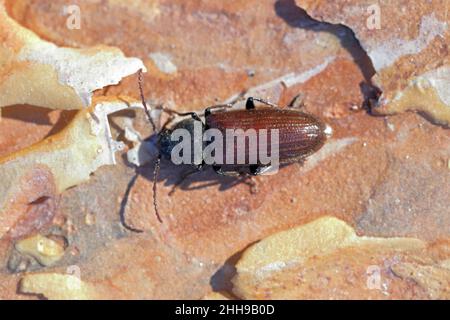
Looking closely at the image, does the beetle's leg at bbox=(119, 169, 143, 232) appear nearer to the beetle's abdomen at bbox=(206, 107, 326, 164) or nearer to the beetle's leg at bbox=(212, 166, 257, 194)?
the beetle's leg at bbox=(212, 166, 257, 194)

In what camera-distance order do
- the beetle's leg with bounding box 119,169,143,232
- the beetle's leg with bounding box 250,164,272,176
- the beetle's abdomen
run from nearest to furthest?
the beetle's abdomen < the beetle's leg with bounding box 250,164,272,176 < the beetle's leg with bounding box 119,169,143,232

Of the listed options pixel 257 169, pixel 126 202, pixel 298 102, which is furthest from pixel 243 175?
pixel 126 202

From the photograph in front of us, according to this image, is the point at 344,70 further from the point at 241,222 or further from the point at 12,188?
the point at 12,188

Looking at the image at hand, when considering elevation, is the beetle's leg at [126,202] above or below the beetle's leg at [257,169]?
below

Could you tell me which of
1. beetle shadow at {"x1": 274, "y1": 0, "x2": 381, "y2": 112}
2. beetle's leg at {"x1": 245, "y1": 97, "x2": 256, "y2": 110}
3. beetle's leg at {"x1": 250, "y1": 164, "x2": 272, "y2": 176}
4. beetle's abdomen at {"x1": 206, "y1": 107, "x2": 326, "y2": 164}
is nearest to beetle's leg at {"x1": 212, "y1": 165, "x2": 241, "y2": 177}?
beetle's leg at {"x1": 250, "y1": 164, "x2": 272, "y2": 176}

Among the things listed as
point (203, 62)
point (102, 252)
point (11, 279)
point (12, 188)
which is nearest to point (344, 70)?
point (203, 62)

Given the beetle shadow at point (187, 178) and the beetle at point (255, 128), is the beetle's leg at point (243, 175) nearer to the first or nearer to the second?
the beetle at point (255, 128)

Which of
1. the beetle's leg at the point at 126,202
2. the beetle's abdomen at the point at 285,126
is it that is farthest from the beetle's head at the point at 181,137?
the beetle's leg at the point at 126,202
